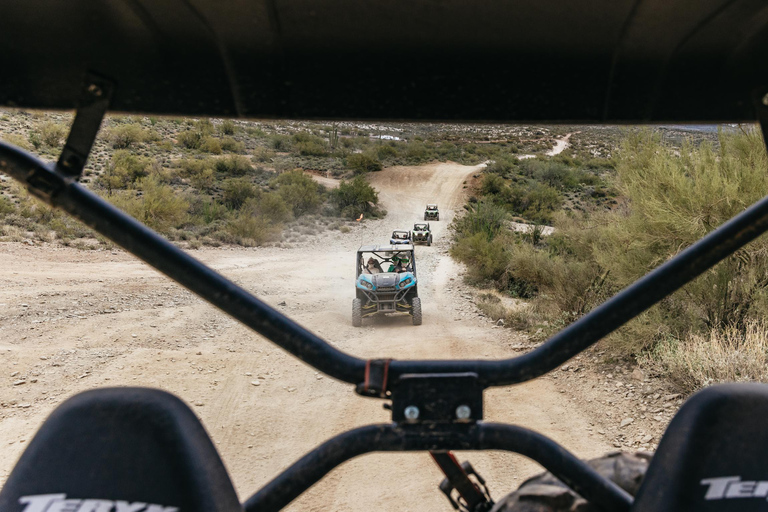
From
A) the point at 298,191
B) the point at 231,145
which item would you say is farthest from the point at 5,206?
A: the point at 298,191

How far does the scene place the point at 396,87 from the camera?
1.16m

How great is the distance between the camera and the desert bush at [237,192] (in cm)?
2203

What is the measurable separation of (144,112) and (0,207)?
67.6ft

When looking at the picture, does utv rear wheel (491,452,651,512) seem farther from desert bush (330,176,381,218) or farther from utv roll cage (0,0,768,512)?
desert bush (330,176,381,218)

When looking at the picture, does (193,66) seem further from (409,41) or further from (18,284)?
(18,284)

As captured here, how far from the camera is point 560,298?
385 inches

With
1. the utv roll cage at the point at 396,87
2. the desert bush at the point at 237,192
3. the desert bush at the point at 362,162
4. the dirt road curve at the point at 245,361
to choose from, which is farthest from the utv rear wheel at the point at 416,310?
the desert bush at the point at 362,162

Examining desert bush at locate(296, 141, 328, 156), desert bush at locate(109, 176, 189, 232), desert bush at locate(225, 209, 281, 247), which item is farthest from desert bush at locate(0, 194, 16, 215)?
desert bush at locate(296, 141, 328, 156)

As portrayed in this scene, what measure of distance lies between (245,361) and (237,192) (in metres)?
15.0

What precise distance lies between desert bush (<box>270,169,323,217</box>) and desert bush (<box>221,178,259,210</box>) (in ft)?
9.47

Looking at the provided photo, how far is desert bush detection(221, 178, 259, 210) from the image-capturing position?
72.3ft

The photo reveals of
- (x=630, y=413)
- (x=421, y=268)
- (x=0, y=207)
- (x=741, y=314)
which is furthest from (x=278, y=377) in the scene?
(x=0, y=207)

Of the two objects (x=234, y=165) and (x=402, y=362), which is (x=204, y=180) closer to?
(x=234, y=165)

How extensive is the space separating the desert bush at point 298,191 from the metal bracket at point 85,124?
2486cm
